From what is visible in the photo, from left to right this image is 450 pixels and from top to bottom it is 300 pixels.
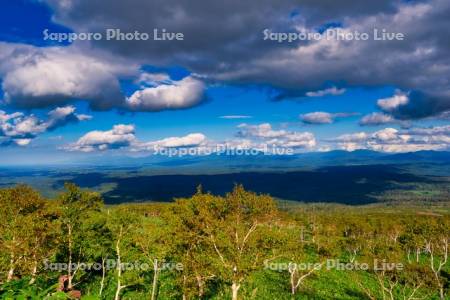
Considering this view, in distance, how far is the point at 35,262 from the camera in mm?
43844

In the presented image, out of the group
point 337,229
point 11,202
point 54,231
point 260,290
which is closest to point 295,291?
point 260,290

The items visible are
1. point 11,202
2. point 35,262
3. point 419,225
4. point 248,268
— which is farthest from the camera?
point 419,225

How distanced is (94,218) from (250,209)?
88.0 ft

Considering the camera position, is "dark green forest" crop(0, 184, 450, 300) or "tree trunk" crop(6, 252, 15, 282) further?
"dark green forest" crop(0, 184, 450, 300)

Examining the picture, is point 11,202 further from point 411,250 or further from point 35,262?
point 411,250

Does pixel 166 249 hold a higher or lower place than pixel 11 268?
lower

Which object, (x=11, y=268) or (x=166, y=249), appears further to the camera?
(x=166, y=249)

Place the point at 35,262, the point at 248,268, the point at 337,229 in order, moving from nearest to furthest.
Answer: the point at 248,268
the point at 35,262
the point at 337,229

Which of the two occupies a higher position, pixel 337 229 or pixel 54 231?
pixel 54 231

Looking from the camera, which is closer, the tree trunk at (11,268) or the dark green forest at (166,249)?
the tree trunk at (11,268)

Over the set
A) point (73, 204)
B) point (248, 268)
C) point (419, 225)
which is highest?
point (73, 204)

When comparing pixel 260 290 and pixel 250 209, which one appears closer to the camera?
pixel 250 209

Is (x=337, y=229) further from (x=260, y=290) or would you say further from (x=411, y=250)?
(x=260, y=290)

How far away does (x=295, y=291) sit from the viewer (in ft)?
222
